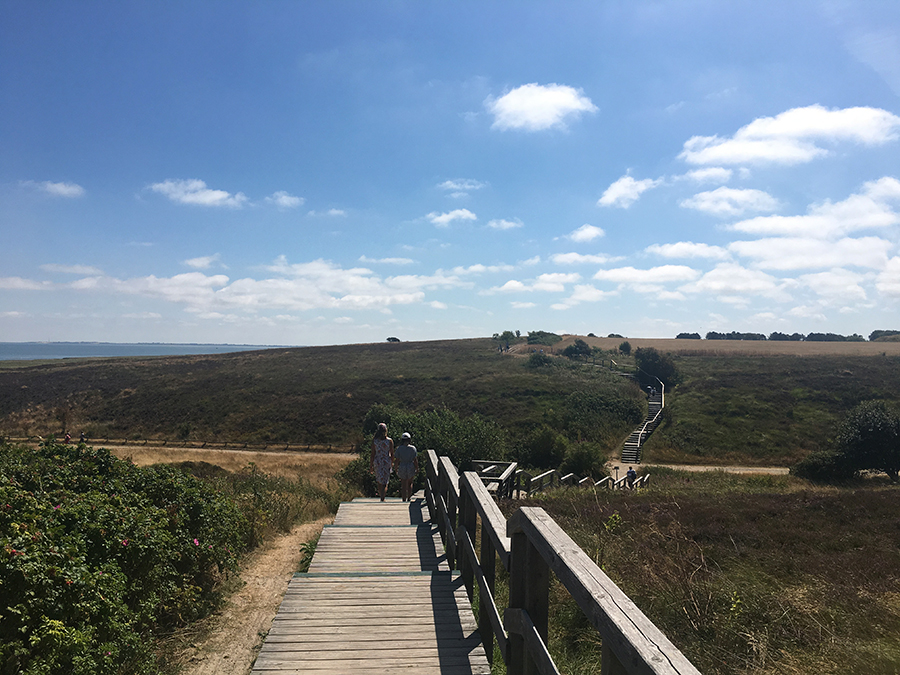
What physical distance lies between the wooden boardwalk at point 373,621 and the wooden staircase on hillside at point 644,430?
31.2 meters

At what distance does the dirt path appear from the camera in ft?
14.2

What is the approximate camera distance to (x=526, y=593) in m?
2.71

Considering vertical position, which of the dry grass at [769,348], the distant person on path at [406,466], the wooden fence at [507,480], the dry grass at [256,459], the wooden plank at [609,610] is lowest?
the dry grass at [256,459]

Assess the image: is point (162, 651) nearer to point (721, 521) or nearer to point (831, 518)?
point (721, 521)

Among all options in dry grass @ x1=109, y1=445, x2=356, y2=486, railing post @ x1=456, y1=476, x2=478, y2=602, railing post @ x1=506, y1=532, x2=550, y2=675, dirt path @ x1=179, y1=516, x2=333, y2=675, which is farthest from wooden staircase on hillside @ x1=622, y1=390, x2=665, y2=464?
railing post @ x1=506, y1=532, x2=550, y2=675

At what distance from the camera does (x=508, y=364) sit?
63219mm

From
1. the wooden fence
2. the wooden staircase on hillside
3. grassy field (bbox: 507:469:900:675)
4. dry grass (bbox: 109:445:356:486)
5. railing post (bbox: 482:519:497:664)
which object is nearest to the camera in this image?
railing post (bbox: 482:519:497:664)

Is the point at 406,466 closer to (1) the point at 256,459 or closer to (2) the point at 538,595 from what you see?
(2) the point at 538,595

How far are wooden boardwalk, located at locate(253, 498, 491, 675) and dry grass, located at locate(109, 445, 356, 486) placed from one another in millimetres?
20785

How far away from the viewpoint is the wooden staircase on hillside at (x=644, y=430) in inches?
1332

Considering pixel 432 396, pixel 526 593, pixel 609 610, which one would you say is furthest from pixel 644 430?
pixel 609 610

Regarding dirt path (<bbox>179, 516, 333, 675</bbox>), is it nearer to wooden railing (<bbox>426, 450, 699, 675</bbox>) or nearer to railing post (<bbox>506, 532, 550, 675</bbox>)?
wooden railing (<bbox>426, 450, 699, 675</bbox>)

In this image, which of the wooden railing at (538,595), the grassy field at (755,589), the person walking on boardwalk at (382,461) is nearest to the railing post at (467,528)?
the wooden railing at (538,595)

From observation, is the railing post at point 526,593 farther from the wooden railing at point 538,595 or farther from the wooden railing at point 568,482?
the wooden railing at point 568,482
